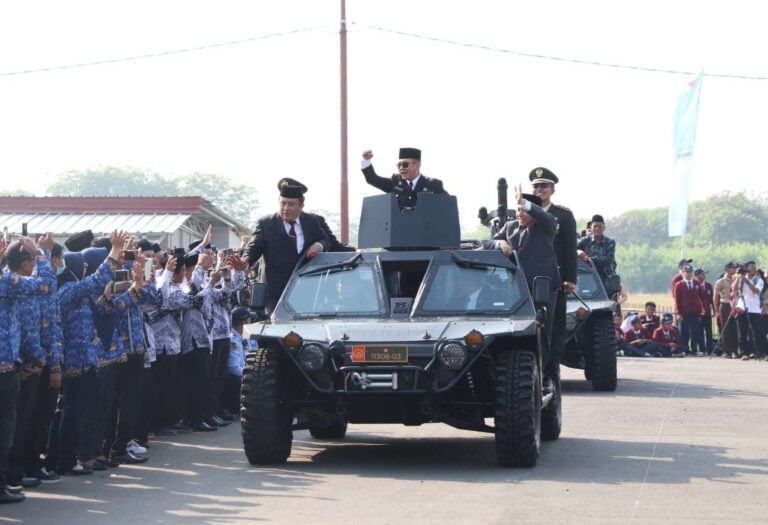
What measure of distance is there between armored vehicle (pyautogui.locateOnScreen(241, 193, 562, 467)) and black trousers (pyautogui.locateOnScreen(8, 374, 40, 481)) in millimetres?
1739

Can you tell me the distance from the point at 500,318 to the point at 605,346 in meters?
7.77

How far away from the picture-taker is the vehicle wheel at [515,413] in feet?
39.2

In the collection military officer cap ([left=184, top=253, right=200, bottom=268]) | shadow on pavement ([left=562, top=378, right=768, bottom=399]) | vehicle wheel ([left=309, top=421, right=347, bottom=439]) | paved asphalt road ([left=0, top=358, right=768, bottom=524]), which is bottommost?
paved asphalt road ([left=0, top=358, right=768, bottom=524])

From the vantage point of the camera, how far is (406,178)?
48.9ft

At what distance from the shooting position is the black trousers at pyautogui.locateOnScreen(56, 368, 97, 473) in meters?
12.2

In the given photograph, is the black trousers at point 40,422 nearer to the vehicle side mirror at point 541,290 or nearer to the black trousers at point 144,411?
the black trousers at point 144,411

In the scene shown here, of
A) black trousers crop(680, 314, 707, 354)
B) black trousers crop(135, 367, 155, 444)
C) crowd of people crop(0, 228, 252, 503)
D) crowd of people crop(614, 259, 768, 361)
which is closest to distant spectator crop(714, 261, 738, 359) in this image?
crowd of people crop(614, 259, 768, 361)

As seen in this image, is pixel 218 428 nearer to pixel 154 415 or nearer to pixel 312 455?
pixel 154 415

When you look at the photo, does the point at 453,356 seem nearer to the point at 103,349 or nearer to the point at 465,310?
the point at 465,310

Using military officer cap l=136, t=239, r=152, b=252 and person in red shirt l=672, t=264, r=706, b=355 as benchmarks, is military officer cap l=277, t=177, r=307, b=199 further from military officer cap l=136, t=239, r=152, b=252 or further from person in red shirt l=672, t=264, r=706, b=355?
person in red shirt l=672, t=264, r=706, b=355

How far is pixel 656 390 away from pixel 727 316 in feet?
38.8

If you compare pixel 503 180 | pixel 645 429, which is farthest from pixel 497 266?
pixel 503 180

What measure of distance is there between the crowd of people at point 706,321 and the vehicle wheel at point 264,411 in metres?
19.9

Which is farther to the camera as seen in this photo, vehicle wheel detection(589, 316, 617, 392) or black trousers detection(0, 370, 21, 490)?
vehicle wheel detection(589, 316, 617, 392)
